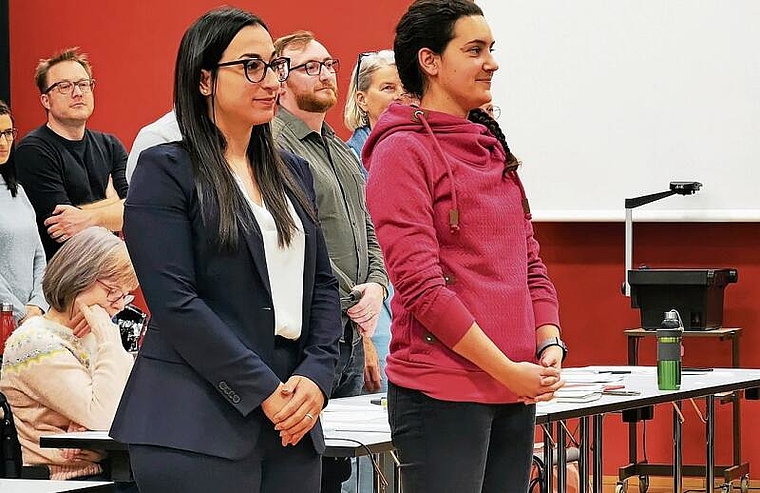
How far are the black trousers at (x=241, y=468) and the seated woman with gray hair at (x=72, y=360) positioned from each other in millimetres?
1212

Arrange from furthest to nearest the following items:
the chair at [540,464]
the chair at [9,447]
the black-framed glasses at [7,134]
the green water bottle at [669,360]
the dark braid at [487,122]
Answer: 1. the black-framed glasses at [7,134]
2. the chair at [540,464]
3. the green water bottle at [669,360]
4. the chair at [9,447]
5. the dark braid at [487,122]

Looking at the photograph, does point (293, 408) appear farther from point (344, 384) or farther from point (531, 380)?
point (344, 384)

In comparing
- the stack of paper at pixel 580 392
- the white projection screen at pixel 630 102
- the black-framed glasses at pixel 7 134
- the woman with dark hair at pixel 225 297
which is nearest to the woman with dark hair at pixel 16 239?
the black-framed glasses at pixel 7 134

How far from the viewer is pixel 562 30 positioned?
232 inches

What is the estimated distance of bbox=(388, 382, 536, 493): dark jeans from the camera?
82.6 inches

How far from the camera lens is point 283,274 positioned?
6.63 ft

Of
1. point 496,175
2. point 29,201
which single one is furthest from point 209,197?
point 29,201

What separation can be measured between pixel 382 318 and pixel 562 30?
2.40m

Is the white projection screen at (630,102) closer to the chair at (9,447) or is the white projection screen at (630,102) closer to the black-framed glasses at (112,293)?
the black-framed glasses at (112,293)

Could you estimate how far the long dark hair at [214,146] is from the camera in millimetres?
1966

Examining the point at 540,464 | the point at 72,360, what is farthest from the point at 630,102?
the point at 72,360

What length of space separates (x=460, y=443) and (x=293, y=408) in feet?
1.05

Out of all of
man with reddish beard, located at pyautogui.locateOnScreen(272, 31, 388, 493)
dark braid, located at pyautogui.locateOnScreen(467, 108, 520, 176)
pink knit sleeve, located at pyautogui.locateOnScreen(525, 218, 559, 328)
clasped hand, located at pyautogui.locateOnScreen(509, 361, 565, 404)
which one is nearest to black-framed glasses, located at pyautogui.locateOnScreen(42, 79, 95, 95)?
man with reddish beard, located at pyautogui.locateOnScreen(272, 31, 388, 493)

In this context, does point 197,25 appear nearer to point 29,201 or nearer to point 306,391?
point 306,391
